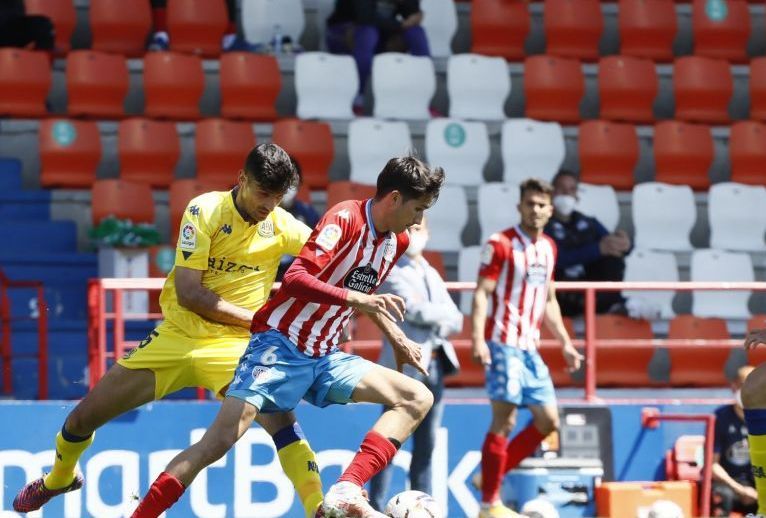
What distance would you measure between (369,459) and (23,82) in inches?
306

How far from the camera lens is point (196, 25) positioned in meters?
14.5

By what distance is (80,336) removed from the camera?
39.6 feet

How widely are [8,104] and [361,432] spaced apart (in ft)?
17.9

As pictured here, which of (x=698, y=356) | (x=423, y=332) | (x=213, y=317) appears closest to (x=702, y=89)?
(x=698, y=356)

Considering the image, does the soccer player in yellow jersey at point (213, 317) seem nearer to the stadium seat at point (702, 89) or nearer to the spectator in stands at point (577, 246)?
the spectator in stands at point (577, 246)

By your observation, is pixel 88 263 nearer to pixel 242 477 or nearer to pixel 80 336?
pixel 80 336

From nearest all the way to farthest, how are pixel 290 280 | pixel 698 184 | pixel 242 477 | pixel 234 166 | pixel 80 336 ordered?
pixel 290 280 → pixel 242 477 → pixel 80 336 → pixel 234 166 → pixel 698 184

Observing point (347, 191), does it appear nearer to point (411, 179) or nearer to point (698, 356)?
point (698, 356)

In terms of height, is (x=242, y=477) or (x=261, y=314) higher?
(x=261, y=314)

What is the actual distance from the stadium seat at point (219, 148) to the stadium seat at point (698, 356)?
158 inches

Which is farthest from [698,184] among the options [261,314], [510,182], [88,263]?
[261,314]

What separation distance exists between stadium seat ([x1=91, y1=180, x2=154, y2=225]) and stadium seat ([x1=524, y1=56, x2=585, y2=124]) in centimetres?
388

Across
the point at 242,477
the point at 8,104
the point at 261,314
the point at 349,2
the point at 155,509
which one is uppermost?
the point at 349,2

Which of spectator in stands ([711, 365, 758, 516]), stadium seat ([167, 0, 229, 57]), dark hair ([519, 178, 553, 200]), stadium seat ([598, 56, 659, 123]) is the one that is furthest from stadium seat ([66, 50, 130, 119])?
spectator in stands ([711, 365, 758, 516])
